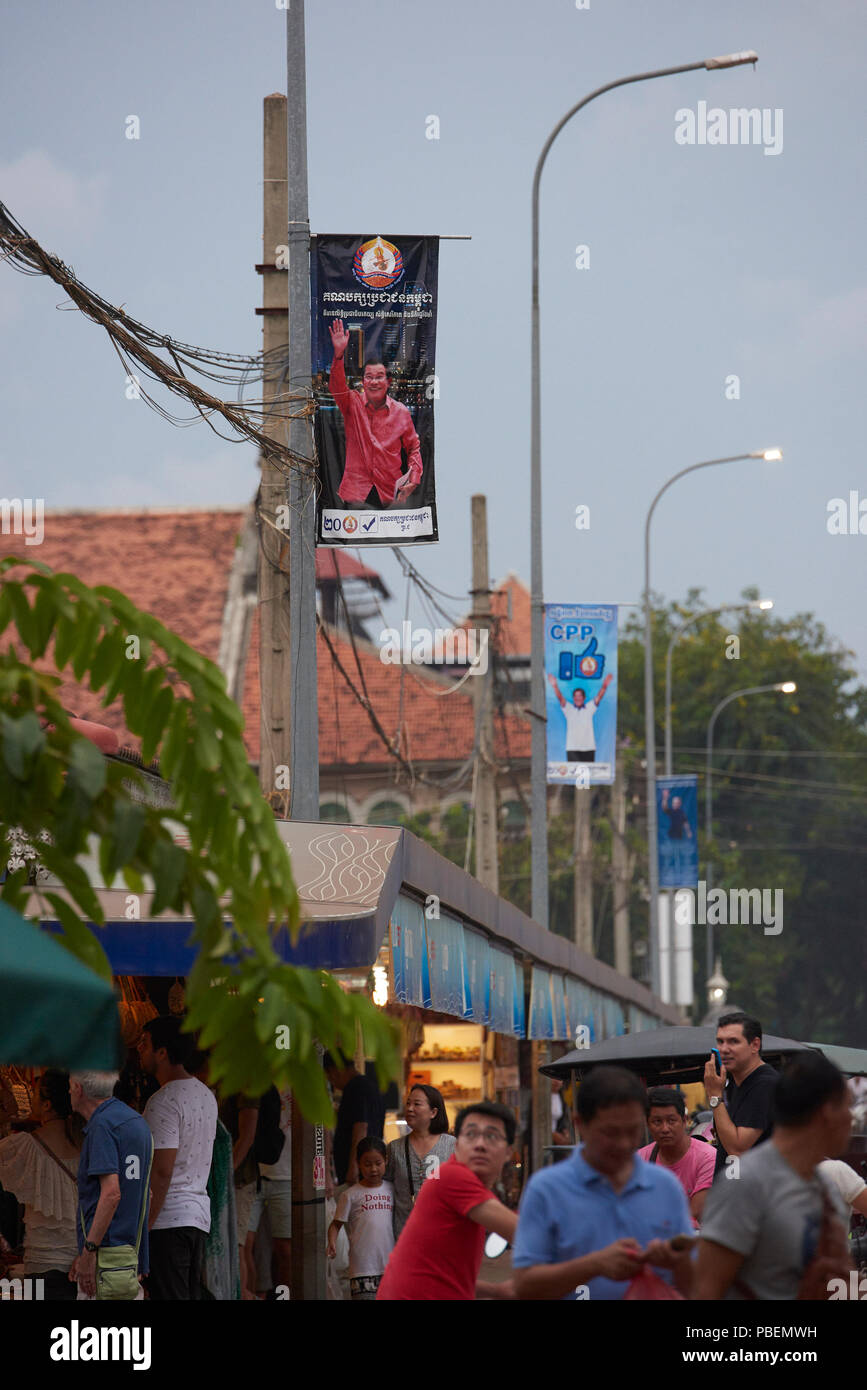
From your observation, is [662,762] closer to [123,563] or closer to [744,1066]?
[123,563]

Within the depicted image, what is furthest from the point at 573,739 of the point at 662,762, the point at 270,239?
the point at 662,762

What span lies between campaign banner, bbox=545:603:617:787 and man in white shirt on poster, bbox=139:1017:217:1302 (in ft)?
40.3

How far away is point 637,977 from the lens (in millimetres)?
68500

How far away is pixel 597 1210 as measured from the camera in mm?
5148

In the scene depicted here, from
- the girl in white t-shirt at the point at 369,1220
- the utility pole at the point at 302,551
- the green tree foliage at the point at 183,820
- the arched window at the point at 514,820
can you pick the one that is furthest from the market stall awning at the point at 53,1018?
the arched window at the point at 514,820

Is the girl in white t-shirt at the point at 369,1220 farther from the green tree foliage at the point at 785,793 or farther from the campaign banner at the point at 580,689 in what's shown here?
the green tree foliage at the point at 785,793

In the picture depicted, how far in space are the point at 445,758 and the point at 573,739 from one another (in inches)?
1289

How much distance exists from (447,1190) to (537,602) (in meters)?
16.4

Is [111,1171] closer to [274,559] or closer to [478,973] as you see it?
[274,559]

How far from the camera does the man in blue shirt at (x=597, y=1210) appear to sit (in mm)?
5121

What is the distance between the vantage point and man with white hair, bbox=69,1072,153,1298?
26.2ft

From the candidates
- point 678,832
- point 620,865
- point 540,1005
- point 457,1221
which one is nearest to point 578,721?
point 540,1005

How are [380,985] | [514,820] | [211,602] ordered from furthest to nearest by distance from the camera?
[514,820], [211,602], [380,985]

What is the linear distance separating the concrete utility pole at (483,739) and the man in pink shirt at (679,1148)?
1510 cm
